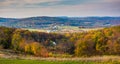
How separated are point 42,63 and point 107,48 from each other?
43113mm

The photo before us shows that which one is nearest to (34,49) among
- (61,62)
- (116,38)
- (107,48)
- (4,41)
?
(4,41)

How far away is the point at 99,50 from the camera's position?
63.7 m

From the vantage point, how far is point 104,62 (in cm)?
2386

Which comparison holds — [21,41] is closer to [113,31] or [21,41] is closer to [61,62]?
[113,31]

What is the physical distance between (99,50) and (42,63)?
41.0m

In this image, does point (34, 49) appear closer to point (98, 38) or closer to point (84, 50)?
point (84, 50)

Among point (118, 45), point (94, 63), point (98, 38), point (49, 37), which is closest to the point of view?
point (94, 63)

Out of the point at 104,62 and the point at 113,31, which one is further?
the point at 113,31

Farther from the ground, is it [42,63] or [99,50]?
[42,63]

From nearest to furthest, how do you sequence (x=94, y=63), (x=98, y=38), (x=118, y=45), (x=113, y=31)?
(x=94, y=63) < (x=118, y=45) < (x=98, y=38) < (x=113, y=31)

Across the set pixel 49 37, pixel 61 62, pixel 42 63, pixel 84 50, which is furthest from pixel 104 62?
pixel 49 37

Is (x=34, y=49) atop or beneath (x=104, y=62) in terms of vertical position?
beneath

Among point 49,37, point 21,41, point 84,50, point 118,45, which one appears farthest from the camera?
point 49,37

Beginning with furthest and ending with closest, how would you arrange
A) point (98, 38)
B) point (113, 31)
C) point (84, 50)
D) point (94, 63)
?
1. point (113, 31)
2. point (98, 38)
3. point (84, 50)
4. point (94, 63)
